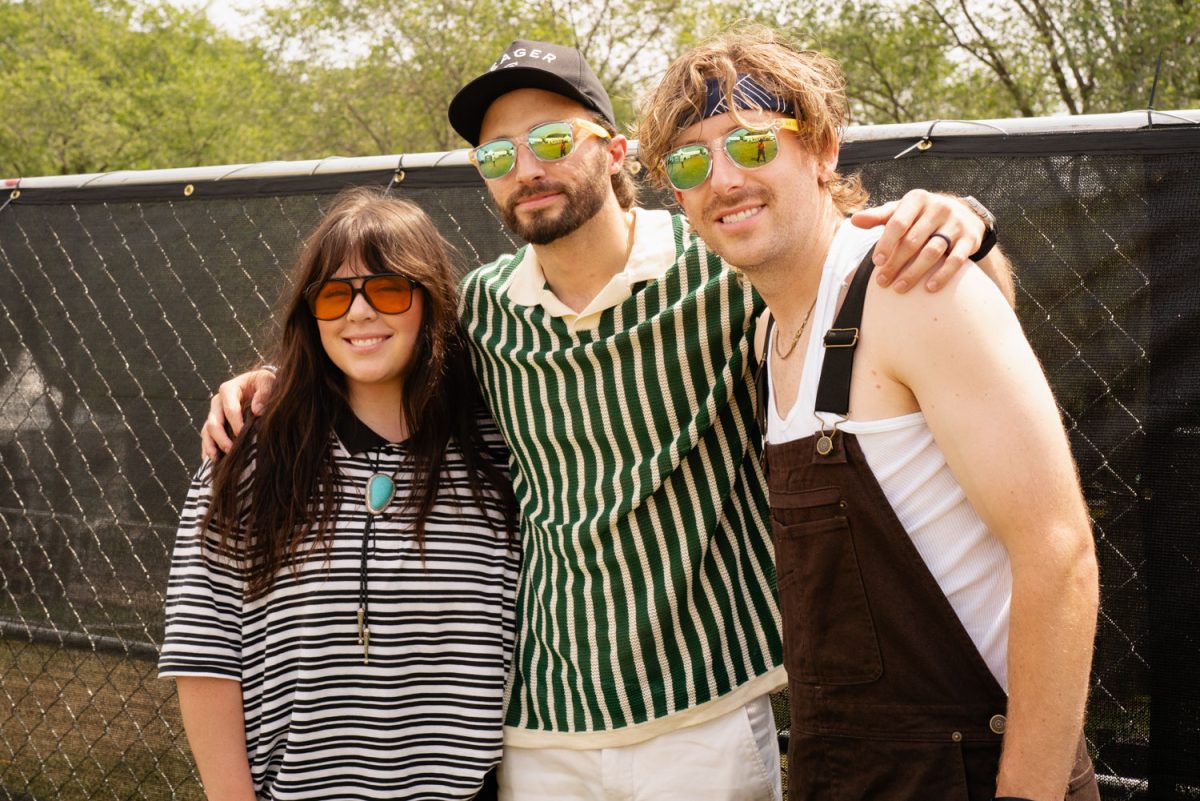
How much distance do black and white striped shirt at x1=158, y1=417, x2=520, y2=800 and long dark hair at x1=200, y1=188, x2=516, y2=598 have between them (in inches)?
1.9

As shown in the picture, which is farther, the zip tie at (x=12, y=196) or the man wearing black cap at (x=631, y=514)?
the zip tie at (x=12, y=196)

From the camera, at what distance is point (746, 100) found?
6.75 feet

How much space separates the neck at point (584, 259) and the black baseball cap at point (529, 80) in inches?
10.6

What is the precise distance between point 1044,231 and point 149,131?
17937mm

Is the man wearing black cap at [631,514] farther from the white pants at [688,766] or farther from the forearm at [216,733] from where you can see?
the forearm at [216,733]

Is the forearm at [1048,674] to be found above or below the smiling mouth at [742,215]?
below

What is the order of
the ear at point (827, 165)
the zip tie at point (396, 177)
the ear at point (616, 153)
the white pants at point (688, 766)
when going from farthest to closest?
the zip tie at point (396, 177) < the ear at point (616, 153) < the white pants at point (688, 766) < the ear at point (827, 165)

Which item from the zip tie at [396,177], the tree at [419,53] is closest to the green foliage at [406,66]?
the tree at [419,53]

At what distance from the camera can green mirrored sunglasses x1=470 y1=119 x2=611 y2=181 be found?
247 centimetres

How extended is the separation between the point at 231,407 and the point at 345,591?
51 centimetres

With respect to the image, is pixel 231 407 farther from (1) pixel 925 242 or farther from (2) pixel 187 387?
(1) pixel 925 242

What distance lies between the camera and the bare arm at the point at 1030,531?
5.41ft

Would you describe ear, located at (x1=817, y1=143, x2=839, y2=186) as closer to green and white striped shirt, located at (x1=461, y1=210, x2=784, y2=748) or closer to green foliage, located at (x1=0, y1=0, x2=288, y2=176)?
green and white striped shirt, located at (x1=461, y1=210, x2=784, y2=748)

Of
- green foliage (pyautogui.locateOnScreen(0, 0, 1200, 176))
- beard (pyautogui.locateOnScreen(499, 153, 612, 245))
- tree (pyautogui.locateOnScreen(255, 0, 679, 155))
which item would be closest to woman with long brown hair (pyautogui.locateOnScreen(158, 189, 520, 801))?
beard (pyautogui.locateOnScreen(499, 153, 612, 245))
